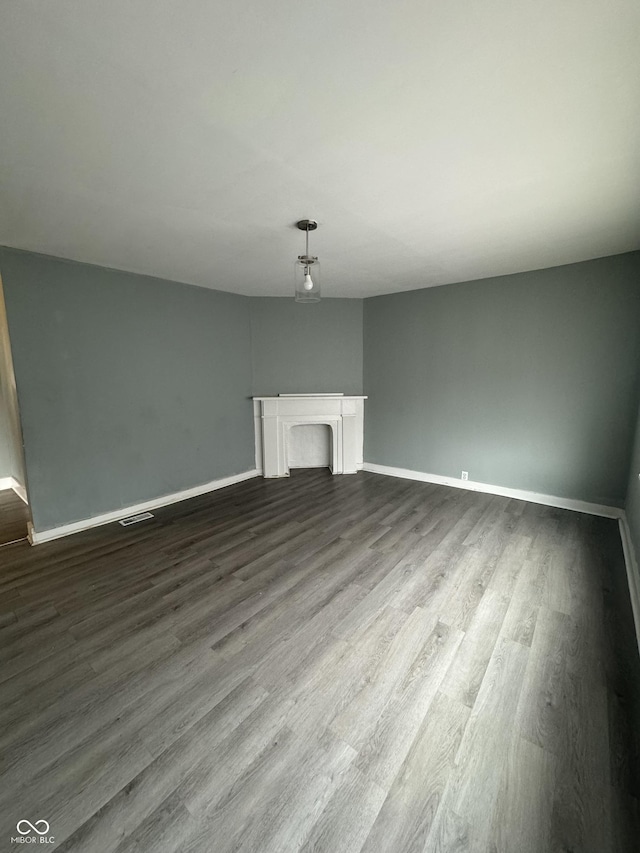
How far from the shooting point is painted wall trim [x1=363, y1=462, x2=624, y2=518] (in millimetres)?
3311

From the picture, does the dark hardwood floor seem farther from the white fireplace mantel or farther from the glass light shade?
the glass light shade

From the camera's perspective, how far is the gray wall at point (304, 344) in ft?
15.1

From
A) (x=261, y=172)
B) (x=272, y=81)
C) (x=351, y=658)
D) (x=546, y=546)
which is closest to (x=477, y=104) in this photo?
(x=272, y=81)

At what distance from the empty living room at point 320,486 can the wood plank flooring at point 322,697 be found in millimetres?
13

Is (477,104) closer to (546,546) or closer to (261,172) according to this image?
(261,172)

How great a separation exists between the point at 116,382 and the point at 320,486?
2.58 meters

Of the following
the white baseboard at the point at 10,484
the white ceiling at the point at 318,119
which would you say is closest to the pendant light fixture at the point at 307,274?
the white ceiling at the point at 318,119

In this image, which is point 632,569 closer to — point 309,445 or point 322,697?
point 322,697

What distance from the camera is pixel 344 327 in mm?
4742

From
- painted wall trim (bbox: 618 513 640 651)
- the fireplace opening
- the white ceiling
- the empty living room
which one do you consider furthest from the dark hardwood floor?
painted wall trim (bbox: 618 513 640 651)

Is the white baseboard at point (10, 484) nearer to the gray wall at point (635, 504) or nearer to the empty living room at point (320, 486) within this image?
the empty living room at point (320, 486)

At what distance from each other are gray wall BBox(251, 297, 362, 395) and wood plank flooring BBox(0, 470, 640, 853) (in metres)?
2.56

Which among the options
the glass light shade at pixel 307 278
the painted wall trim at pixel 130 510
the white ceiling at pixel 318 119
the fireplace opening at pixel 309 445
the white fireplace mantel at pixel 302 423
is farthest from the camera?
the fireplace opening at pixel 309 445

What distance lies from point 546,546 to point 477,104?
117 inches
